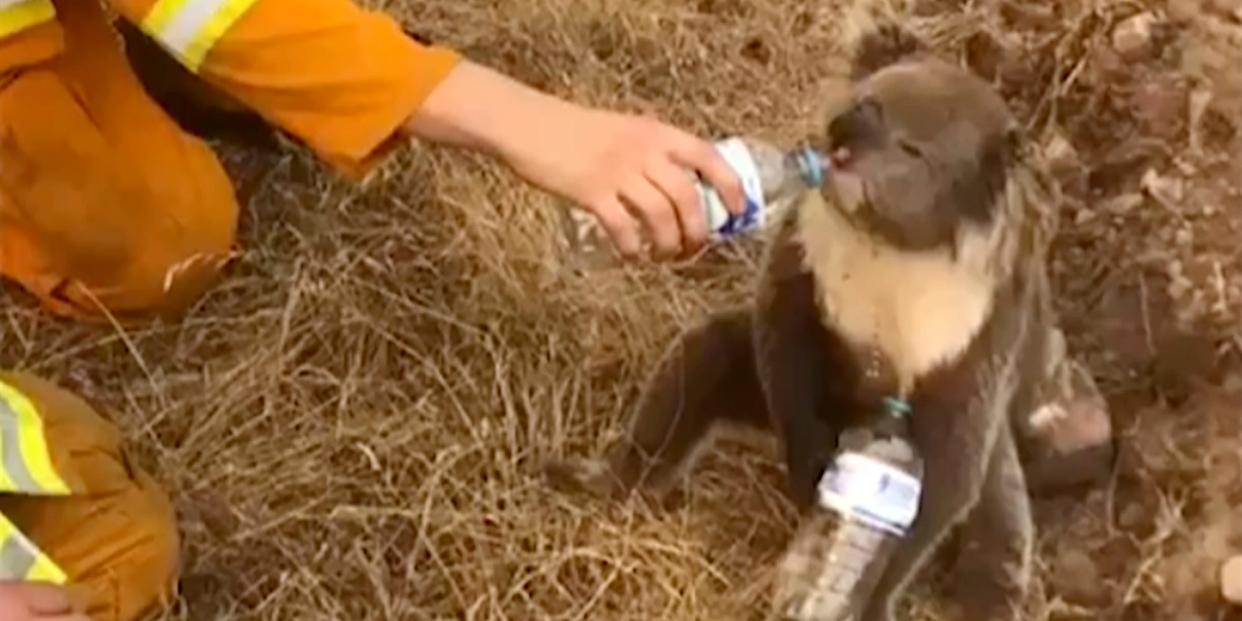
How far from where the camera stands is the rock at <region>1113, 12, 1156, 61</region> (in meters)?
2.19

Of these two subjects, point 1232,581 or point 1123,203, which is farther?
point 1123,203

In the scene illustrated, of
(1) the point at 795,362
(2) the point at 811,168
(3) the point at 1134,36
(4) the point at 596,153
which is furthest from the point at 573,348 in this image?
(3) the point at 1134,36

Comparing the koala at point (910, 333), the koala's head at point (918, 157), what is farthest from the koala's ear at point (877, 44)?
the koala's head at point (918, 157)

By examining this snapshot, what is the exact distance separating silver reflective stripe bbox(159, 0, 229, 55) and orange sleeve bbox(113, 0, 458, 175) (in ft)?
0.05

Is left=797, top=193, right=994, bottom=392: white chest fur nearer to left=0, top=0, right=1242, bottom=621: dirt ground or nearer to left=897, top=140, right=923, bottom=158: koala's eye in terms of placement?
left=897, top=140, right=923, bottom=158: koala's eye

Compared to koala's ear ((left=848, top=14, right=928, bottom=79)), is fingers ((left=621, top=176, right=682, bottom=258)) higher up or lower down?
higher up

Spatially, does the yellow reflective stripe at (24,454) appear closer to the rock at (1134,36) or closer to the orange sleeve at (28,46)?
the orange sleeve at (28,46)

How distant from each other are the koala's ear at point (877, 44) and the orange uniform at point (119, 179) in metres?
0.41

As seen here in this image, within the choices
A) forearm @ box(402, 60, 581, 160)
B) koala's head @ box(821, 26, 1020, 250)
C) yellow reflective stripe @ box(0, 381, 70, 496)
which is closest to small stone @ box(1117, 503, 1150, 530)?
koala's head @ box(821, 26, 1020, 250)

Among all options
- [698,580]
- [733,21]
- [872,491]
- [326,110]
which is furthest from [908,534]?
[733,21]

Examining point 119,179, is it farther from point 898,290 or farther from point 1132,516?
point 1132,516

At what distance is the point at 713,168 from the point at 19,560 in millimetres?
532

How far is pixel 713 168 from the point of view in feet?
4.74

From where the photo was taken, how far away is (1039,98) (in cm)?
215
